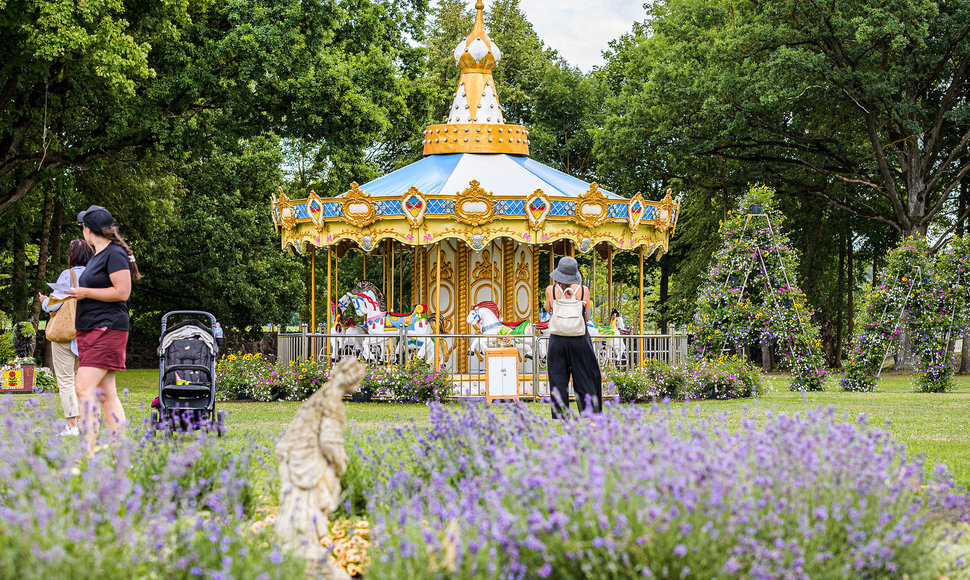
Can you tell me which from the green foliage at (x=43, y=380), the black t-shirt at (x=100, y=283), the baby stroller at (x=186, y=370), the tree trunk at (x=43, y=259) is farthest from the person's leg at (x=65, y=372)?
the tree trunk at (x=43, y=259)

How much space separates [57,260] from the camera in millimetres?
34500

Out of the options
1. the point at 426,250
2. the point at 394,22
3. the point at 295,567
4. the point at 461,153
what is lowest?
the point at 295,567

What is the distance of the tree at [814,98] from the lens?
28.4m

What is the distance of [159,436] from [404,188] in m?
13.0

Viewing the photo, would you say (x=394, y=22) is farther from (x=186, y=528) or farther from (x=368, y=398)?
(x=186, y=528)

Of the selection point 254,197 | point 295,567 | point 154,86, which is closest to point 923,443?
point 295,567

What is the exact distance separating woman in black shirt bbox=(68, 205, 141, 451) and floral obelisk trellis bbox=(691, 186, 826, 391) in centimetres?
1568

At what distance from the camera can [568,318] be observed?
1070 centimetres

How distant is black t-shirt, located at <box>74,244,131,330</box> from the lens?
27.2 ft

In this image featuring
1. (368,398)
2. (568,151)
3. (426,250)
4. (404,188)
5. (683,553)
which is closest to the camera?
(683,553)

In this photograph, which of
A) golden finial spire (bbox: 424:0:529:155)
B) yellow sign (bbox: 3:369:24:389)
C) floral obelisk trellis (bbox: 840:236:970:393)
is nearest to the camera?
yellow sign (bbox: 3:369:24:389)

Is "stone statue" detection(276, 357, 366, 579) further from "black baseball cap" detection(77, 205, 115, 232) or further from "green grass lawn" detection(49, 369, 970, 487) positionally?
"black baseball cap" detection(77, 205, 115, 232)

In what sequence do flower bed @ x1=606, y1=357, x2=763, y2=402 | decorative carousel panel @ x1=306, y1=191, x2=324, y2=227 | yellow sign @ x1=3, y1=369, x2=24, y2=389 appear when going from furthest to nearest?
yellow sign @ x1=3, y1=369, x2=24, y2=389, decorative carousel panel @ x1=306, y1=191, x2=324, y2=227, flower bed @ x1=606, y1=357, x2=763, y2=402

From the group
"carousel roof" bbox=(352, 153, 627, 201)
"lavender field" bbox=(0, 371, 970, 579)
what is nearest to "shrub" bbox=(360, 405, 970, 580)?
"lavender field" bbox=(0, 371, 970, 579)
